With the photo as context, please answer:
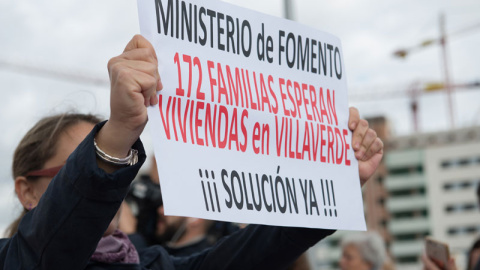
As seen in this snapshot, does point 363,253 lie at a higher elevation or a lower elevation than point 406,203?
higher

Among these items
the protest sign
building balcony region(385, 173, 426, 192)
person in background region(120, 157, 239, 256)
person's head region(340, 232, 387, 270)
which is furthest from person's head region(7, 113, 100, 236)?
building balcony region(385, 173, 426, 192)

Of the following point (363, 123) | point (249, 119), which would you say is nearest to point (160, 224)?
point (363, 123)

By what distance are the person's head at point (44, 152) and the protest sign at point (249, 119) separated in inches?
19.1

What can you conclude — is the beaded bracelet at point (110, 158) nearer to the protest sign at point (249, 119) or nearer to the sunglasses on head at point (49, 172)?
the protest sign at point (249, 119)

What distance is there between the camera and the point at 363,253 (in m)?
5.92

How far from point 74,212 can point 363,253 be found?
4.60 metres

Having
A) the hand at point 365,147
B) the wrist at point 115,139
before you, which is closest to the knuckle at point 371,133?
the hand at point 365,147

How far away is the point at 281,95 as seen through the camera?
2227mm

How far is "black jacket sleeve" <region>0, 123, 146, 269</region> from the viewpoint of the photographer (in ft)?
5.36

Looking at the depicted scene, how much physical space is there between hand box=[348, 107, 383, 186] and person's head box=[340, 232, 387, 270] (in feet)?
11.9

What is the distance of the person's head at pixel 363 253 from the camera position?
589 centimetres

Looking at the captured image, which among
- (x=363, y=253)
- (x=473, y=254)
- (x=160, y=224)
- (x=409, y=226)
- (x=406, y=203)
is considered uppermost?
(x=160, y=224)

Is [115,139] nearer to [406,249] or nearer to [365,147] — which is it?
[365,147]

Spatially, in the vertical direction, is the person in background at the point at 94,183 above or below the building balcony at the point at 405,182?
above
